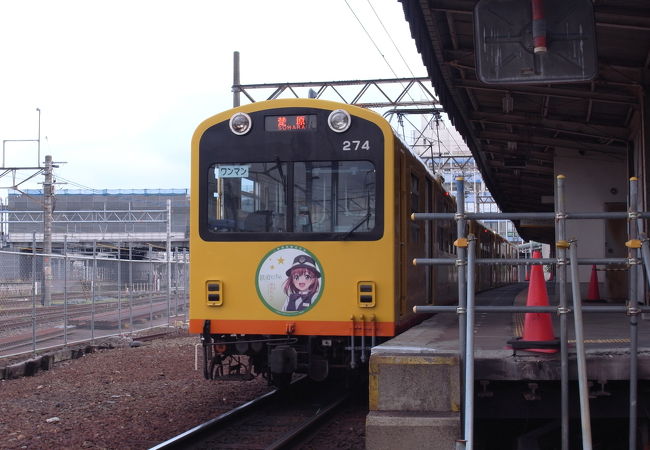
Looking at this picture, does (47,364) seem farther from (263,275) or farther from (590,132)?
(590,132)

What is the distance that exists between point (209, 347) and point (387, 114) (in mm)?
12331

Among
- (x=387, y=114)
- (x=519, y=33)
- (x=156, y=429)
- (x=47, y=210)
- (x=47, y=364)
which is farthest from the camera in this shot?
(x=47, y=210)

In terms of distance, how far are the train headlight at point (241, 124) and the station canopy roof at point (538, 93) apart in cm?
196

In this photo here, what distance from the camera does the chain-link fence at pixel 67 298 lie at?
1355 centimetres

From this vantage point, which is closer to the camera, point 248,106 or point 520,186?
point 248,106

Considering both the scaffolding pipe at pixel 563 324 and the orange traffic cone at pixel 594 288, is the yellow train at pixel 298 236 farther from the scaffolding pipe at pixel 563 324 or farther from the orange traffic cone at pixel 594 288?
the orange traffic cone at pixel 594 288

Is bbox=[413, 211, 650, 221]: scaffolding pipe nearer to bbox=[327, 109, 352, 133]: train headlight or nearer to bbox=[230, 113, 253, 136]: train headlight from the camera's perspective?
bbox=[327, 109, 352, 133]: train headlight

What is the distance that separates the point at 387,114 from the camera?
19.5 meters

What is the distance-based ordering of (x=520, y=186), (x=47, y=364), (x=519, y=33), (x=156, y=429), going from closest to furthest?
1. (x=519, y=33)
2. (x=156, y=429)
3. (x=47, y=364)
4. (x=520, y=186)

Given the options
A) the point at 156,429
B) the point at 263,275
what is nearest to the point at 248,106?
the point at 263,275

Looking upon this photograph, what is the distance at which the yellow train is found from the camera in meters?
7.81

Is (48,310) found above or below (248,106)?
below

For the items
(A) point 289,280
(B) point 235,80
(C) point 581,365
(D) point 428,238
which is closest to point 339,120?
(A) point 289,280

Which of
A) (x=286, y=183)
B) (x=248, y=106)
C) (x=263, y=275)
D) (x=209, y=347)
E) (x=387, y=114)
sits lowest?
(x=209, y=347)
